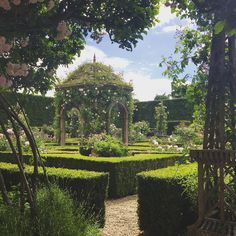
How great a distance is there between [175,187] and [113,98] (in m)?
9.60

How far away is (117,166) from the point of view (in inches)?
306

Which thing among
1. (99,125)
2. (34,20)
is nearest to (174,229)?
(34,20)

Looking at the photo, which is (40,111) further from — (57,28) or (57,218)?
(57,218)

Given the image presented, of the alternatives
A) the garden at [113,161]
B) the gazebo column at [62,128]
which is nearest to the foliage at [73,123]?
the gazebo column at [62,128]

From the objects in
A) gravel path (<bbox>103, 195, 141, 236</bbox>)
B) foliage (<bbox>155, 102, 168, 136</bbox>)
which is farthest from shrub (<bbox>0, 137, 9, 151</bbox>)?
foliage (<bbox>155, 102, 168, 136</bbox>)

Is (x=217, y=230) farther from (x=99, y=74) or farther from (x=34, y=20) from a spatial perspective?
(x=99, y=74)

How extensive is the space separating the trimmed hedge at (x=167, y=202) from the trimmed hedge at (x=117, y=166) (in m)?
2.21

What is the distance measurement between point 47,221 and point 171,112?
22375 mm

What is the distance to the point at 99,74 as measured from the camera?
14.1 m

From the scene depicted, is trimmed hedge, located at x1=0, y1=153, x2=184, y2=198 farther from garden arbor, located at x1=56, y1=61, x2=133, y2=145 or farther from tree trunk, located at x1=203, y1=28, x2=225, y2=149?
garden arbor, located at x1=56, y1=61, x2=133, y2=145

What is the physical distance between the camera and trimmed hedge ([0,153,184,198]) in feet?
25.4

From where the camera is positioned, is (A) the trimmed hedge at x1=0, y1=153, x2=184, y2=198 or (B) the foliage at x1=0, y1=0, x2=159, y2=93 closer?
(B) the foliage at x1=0, y1=0, x2=159, y2=93

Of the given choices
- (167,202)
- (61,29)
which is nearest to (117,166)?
(167,202)

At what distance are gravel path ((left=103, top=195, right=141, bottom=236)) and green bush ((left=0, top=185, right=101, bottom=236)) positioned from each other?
1.98 meters
